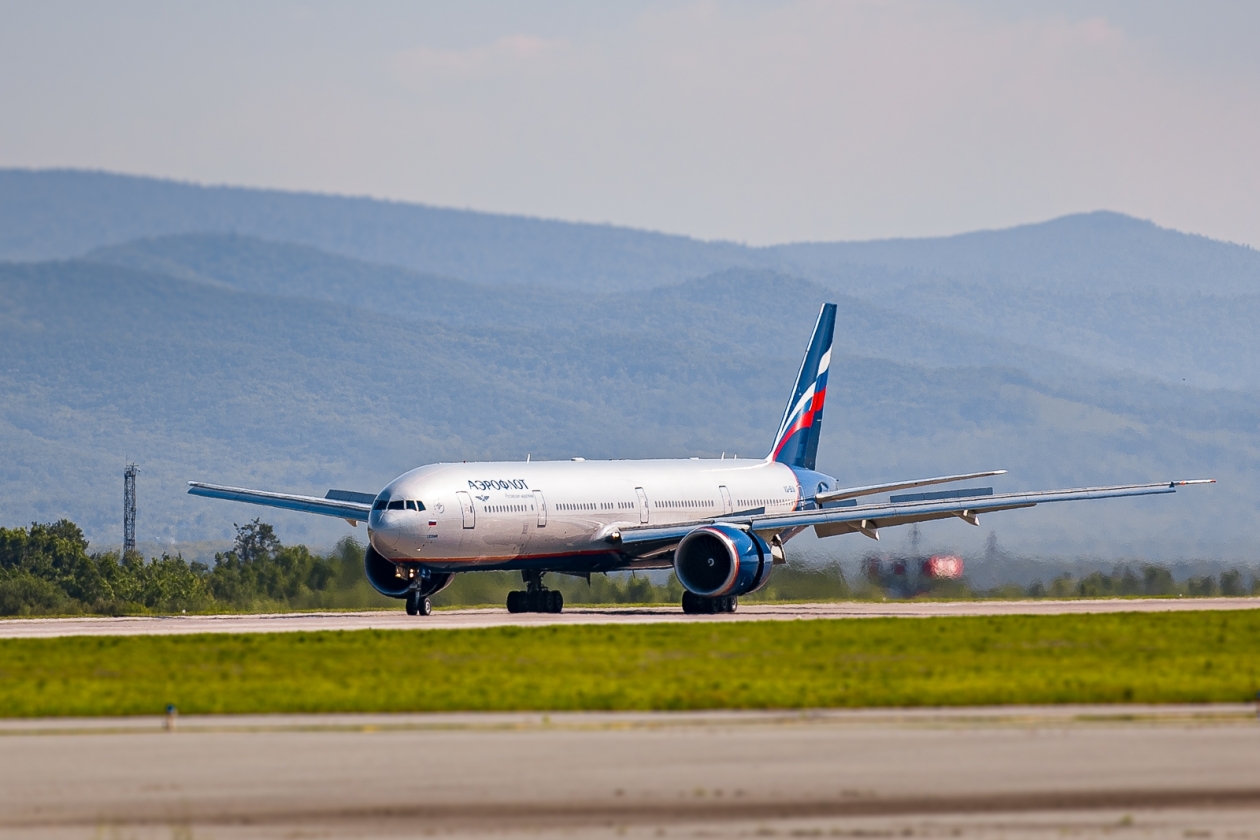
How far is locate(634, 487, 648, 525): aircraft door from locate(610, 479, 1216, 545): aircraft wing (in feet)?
3.80

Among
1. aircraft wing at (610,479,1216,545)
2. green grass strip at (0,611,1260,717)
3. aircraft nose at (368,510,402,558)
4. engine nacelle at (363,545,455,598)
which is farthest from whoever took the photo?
aircraft wing at (610,479,1216,545)

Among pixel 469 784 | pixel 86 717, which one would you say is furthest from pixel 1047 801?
pixel 86 717

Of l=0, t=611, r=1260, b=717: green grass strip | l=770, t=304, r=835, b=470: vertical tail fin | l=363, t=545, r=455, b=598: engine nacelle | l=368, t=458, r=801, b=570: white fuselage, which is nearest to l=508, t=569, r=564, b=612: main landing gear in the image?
l=368, t=458, r=801, b=570: white fuselage

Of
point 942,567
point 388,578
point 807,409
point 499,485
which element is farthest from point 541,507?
point 807,409

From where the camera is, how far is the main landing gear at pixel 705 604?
54250mm

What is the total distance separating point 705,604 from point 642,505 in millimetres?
5504

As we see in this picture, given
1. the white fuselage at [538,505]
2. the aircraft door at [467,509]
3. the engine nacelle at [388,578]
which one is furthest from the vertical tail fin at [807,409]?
the aircraft door at [467,509]

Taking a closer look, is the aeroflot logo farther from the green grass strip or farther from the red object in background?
the red object in background

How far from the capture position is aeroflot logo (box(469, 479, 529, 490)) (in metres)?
53.1

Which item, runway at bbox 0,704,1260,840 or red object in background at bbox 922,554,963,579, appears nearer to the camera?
runway at bbox 0,704,1260,840

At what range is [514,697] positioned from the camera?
2759 cm

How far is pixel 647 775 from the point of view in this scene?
20297 millimetres

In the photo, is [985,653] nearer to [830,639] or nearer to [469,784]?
[830,639]

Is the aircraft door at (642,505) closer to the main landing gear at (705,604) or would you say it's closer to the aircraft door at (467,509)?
the main landing gear at (705,604)
